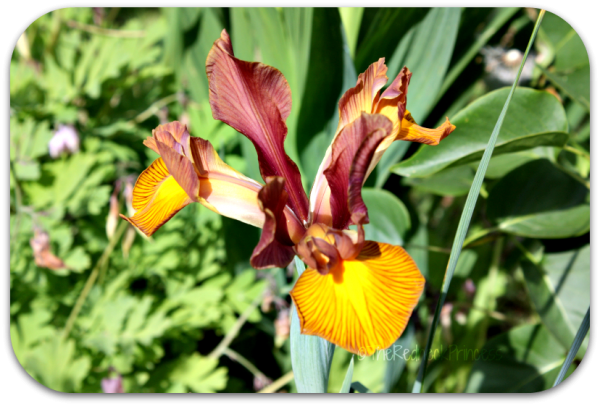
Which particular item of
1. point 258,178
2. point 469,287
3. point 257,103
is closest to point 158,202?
point 257,103

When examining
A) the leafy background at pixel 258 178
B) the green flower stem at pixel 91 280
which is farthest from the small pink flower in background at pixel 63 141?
the green flower stem at pixel 91 280

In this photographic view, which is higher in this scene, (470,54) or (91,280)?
(470,54)

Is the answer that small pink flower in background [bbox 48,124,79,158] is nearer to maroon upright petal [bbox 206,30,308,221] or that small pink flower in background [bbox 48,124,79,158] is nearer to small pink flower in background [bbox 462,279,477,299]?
maroon upright petal [bbox 206,30,308,221]

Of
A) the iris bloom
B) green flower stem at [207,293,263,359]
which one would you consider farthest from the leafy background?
the iris bloom

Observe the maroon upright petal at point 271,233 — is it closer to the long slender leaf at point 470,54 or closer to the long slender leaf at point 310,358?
the long slender leaf at point 310,358

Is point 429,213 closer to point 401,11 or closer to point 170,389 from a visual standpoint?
point 401,11

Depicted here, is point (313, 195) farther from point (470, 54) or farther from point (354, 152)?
point (470, 54)

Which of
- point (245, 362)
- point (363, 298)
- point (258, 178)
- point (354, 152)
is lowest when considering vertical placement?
point (245, 362)
